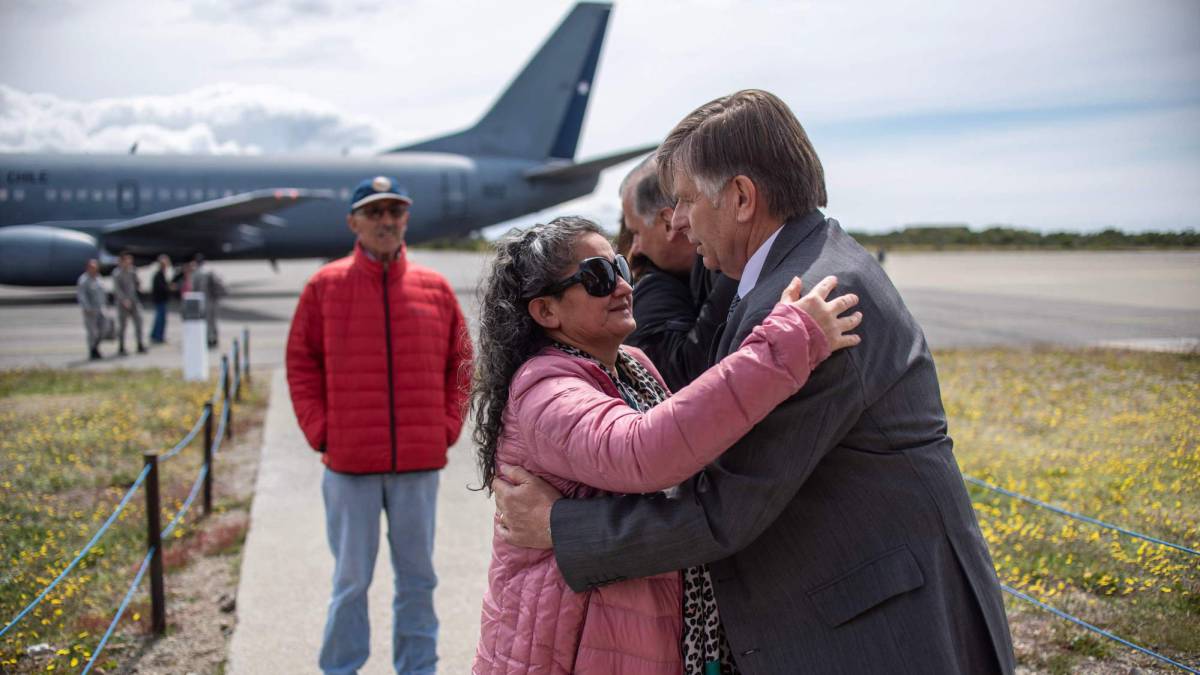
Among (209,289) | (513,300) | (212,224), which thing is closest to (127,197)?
(212,224)

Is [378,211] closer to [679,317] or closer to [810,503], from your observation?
[679,317]

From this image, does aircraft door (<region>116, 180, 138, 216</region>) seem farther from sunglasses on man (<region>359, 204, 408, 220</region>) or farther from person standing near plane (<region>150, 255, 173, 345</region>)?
sunglasses on man (<region>359, 204, 408, 220</region>)

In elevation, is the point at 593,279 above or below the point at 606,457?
above

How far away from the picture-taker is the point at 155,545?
15.0 feet

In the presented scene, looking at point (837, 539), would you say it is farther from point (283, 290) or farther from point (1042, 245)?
point (283, 290)

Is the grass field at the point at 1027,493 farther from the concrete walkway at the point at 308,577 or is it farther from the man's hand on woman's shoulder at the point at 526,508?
the man's hand on woman's shoulder at the point at 526,508

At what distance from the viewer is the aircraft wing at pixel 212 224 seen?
71.1ft

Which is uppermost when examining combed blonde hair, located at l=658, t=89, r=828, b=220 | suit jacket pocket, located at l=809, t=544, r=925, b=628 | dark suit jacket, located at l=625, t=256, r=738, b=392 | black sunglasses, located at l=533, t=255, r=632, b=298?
combed blonde hair, located at l=658, t=89, r=828, b=220

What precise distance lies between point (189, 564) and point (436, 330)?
8.87ft

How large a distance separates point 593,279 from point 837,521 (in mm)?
691

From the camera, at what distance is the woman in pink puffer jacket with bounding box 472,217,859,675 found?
159 cm

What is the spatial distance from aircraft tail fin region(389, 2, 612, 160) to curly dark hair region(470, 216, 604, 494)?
2640cm

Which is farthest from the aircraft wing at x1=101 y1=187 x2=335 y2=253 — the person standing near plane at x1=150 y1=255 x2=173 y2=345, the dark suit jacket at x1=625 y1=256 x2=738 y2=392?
the dark suit jacket at x1=625 y1=256 x2=738 y2=392

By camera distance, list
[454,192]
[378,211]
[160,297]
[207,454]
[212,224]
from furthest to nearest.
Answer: [454,192]
[212,224]
[160,297]
[207,454]
[378,211]
